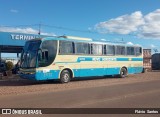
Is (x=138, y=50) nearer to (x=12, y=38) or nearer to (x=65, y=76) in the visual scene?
(x=65, y=76)

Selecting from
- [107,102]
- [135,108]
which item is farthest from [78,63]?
[135,108]

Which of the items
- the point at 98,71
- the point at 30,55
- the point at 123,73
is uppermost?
the point at 30,55

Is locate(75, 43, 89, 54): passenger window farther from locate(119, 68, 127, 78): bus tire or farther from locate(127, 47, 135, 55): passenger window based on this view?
locate(127, 47, 135, 55): passenger window

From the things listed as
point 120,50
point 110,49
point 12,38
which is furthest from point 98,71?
point 12,38

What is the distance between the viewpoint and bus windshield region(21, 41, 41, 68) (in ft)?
70.2

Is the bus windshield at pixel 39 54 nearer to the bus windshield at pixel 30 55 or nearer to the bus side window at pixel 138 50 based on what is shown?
the bus windshield at pixel 30 55

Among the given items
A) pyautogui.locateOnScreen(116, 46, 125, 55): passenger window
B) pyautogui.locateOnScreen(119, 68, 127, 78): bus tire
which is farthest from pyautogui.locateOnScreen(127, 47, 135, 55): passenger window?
pyautogui.locateOnScreen(119, 68, 127, 78): bus tire

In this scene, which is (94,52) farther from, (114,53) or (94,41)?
(114,53)

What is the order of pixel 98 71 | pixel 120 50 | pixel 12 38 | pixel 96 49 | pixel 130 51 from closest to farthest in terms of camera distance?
pixel 96 49
pixel 98 71
pixel 120 50
pixel 130 51
pixel 12 38

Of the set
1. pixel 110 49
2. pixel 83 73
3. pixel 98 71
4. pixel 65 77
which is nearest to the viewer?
pixel 65 77

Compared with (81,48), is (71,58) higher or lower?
lower

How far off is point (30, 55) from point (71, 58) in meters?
3.16

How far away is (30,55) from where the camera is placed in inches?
854

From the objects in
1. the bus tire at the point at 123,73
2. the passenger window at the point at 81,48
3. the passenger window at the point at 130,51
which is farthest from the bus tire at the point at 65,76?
the passenger window at the point at 130,51
